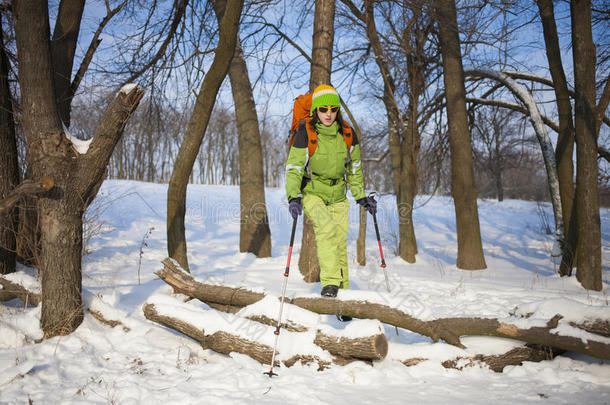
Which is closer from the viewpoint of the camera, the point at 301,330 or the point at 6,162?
the point at 301,330

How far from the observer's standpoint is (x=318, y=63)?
20.7 ft

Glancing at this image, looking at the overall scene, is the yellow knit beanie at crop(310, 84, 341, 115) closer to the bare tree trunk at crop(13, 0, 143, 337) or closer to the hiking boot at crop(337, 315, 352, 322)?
the bare tree trunk at crop(13, 0, 143, 337)

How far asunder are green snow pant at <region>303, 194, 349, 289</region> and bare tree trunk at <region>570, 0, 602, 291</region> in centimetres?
464

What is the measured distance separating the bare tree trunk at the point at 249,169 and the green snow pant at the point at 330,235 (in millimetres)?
4984

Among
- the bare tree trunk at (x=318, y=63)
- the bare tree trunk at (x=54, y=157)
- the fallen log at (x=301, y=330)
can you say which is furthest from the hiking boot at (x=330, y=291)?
the bare tree trunk at (x=318, y=63)

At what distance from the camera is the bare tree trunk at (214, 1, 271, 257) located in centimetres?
885

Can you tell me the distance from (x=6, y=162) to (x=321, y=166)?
4210 mm

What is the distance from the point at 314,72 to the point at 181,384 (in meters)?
5.28

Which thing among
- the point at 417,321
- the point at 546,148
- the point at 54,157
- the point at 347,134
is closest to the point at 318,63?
the point at 347,134

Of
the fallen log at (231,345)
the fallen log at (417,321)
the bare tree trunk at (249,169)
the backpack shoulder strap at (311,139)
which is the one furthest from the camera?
the bare tree trunk at (249,169)

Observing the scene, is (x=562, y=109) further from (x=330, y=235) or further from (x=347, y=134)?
(x=330, y=235)

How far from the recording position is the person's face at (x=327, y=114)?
3.80 meters

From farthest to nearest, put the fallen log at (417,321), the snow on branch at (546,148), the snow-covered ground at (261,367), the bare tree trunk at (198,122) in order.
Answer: the snow on branch at (546,148) < the bare tree trunk at (198,122) < the fallen log at (417,321) < the snow-covered ground at (261,367)

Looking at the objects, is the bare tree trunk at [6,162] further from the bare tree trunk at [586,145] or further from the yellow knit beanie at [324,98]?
the bare tree trunk at [586,145]
